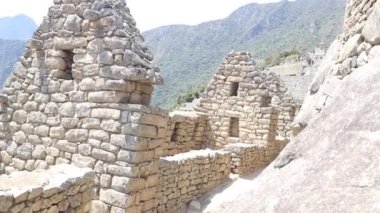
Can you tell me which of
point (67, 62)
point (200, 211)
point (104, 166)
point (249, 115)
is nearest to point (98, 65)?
point (67, 62)

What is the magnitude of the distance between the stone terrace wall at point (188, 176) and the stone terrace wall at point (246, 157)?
443 millimetres

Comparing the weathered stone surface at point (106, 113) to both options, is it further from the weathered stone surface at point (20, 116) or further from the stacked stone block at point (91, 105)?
the weathered stone surface at point (20, 116)

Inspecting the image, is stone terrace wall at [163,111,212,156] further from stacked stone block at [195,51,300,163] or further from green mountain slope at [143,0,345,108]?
green mountain slope at [143,0,345,108]

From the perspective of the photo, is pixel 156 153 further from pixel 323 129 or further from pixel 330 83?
pixel 323 129

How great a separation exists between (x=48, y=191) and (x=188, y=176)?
15.3 feet

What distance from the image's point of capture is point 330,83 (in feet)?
12.7

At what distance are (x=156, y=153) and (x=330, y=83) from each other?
2.96 metres

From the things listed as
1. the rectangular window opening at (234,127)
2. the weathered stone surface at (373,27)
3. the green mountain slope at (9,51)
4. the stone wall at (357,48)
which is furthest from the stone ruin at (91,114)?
the green mountain slope at (9,51)

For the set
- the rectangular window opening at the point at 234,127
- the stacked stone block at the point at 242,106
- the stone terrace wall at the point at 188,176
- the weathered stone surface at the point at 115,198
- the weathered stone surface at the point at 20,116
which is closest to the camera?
the weathered stone surface at the point at 115,198

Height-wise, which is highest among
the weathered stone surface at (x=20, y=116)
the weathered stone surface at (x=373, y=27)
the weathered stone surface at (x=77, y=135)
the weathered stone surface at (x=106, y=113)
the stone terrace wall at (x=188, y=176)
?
the weathered stone surface at (x=373, y=27)

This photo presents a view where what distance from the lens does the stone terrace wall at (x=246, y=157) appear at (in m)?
10.6

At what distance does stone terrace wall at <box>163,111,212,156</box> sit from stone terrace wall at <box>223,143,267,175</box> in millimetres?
1228

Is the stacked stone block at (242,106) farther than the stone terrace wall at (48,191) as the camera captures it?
Yes

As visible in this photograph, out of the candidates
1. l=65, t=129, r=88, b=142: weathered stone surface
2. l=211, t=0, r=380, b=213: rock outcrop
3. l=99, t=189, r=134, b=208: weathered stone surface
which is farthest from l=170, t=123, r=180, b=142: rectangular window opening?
l=211, t=0, r=380, b=213: rock outcrop
